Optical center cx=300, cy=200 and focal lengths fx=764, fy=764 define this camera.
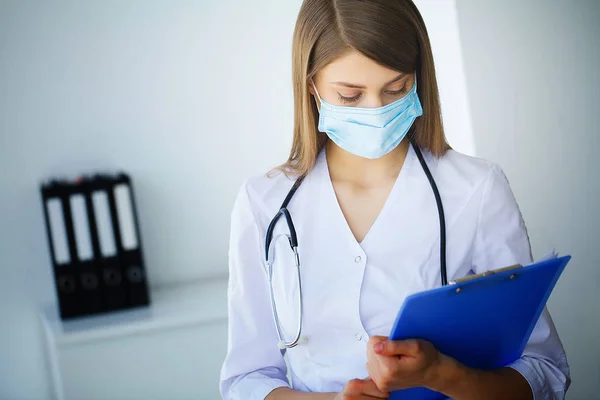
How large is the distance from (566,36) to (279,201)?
100 cm

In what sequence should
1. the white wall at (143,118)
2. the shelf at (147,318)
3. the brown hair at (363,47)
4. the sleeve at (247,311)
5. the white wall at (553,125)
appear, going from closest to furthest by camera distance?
the brown hair at (363,47)
the sleeve at (247,311)
the white wall at (553,125)
the shelf at (147,318)
the white wall at (143,118)

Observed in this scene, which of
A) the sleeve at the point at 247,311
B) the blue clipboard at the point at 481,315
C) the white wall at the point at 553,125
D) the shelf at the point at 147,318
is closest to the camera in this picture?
the blue clipboard at the point at 481,315

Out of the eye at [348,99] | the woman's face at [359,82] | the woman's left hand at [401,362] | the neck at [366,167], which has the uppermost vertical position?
the woman's face at [359,82]

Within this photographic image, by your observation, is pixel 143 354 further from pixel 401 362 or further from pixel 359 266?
pixel 401 362

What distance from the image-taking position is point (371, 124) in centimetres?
140

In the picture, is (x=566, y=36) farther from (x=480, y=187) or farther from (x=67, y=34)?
(x=67, y=34)

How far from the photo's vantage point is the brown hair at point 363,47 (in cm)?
134

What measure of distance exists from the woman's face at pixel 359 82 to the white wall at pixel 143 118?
1339mm

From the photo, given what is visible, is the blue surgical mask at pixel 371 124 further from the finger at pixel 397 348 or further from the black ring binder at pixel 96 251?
the black ring binder at pixel 96 251

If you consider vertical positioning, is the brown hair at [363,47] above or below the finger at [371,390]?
above

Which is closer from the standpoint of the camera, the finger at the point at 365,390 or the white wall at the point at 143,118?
the finger at the point at 365,390

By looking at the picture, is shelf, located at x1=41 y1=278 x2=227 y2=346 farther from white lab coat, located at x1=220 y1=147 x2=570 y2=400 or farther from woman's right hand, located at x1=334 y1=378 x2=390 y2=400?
woman's right hand, located at x1=334 y1=378 x2=390 y2=400

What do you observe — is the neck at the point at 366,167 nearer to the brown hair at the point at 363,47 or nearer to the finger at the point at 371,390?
the brown hair at the point at 363,47

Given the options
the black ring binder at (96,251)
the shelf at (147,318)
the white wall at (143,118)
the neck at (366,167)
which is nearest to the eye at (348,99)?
the neck at (366,167)
